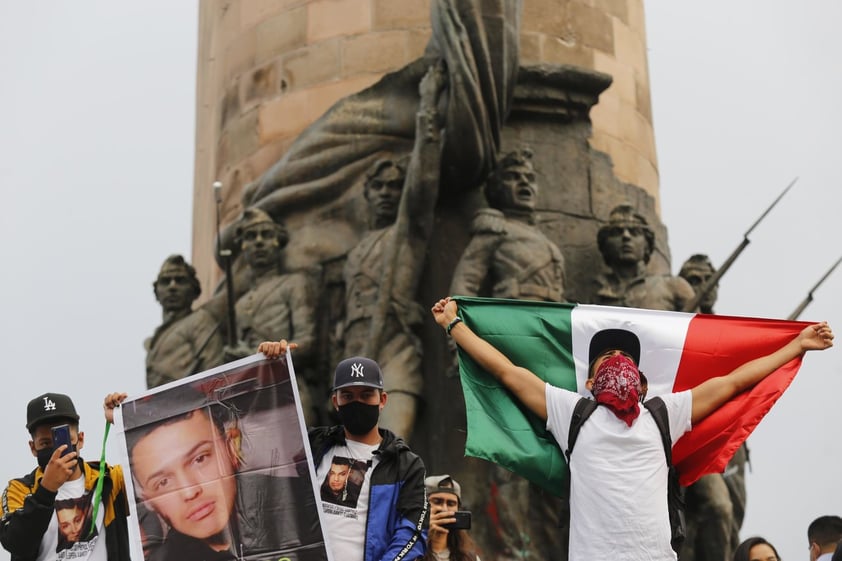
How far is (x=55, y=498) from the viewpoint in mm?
10461

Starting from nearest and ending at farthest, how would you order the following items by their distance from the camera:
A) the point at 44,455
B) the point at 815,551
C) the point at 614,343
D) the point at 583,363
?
the point at 44,455, the point at 614,343, the point at 815,551, the point at 583,363

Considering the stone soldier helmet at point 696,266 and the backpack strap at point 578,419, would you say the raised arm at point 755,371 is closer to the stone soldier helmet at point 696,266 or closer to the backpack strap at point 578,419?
the backpack strap at point 578,419

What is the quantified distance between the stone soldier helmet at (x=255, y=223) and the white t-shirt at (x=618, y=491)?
25.9 feet

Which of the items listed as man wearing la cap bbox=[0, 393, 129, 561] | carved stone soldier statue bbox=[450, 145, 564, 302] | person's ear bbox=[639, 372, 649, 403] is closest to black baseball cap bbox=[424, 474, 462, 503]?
person's ear bbox=[639, 372, 649, 403]

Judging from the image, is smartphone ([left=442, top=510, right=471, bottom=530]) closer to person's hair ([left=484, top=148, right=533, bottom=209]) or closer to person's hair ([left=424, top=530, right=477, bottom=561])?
person's hair ([left=424, top=530, right=477, bottom=561])

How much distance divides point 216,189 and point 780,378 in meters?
7.05

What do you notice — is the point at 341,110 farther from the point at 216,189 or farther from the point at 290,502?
the point at 290,502

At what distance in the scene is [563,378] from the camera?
11.9m

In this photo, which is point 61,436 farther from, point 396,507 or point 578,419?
point 578,419

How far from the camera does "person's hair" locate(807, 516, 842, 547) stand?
11562 mm

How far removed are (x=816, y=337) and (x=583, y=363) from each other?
1254mm

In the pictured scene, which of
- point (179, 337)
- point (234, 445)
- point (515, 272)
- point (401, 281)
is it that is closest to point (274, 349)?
point (234, 445)

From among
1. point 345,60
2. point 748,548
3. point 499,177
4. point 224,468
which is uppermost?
point 345,60

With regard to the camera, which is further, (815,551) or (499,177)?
(499,177)
